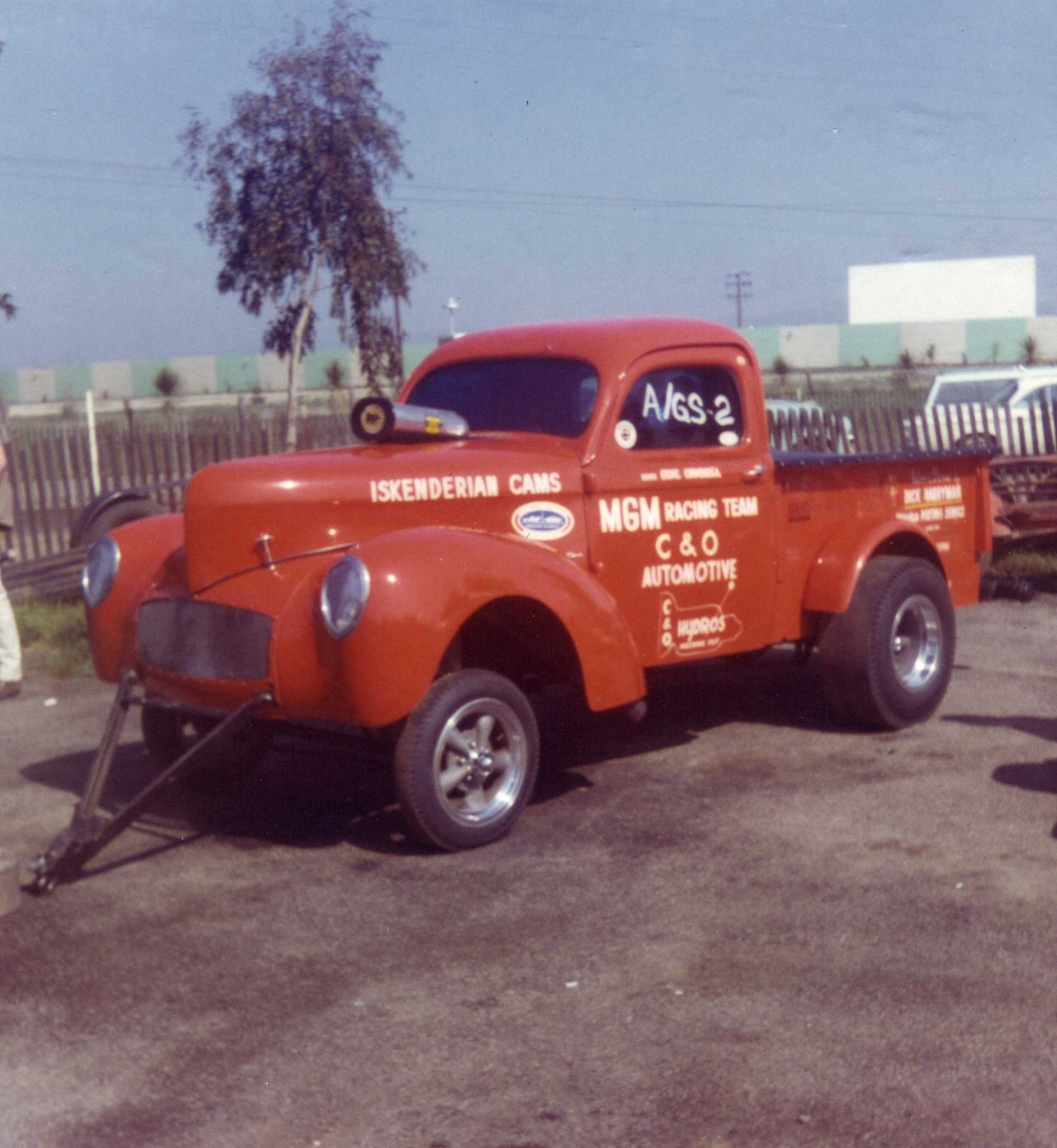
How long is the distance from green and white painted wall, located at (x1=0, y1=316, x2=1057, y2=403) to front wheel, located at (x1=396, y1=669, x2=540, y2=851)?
2202 inches

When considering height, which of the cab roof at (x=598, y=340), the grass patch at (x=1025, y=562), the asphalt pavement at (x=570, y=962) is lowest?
the grass patch at (x=1025, y=562)

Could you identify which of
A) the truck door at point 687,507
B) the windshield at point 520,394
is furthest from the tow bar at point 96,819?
the windshield at point 520,394

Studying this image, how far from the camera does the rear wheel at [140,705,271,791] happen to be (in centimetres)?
607

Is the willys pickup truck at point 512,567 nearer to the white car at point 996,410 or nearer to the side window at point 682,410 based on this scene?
the side window at point 682,410

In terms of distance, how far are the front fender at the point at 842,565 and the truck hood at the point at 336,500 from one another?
60.8 inches

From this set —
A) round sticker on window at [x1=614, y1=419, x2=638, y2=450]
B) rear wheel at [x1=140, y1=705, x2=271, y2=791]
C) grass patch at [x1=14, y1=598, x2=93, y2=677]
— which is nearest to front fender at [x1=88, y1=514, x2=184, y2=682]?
rear wheel at [x1=140, y1=705, x2=271, y2=791]

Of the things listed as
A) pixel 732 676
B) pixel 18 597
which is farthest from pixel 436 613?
pixel 18 597

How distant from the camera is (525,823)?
18.5 feet

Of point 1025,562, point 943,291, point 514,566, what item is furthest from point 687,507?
point 943,291

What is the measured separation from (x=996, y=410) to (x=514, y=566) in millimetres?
11813

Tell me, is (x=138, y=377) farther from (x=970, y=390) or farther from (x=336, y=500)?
(x=336, y=500)

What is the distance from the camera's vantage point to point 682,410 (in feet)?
21.1

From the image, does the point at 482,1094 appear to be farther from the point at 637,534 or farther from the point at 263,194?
the point at 263,194

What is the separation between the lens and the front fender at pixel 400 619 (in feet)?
16.1
